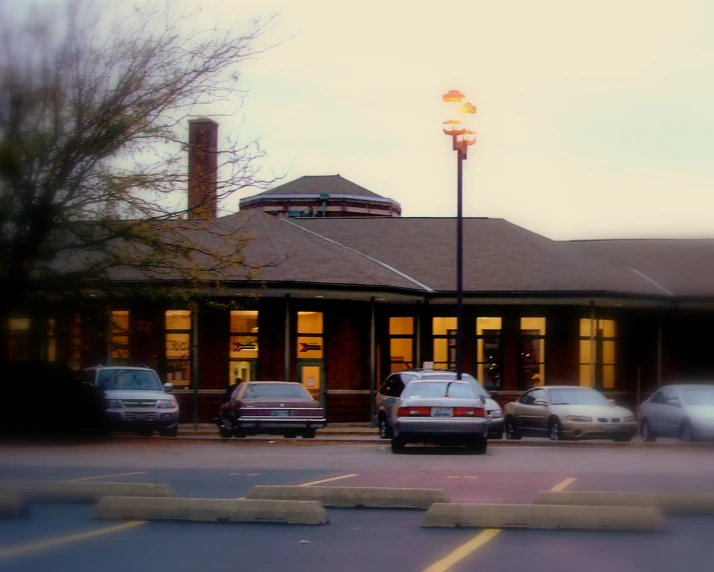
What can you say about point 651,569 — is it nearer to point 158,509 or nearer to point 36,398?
point 158,509

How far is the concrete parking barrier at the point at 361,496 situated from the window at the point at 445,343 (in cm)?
2731

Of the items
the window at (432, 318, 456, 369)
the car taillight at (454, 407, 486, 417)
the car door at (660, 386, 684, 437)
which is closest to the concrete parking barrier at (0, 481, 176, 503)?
the car taillight at (454, 407, 486, 417)

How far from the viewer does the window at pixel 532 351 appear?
40625 millimetres

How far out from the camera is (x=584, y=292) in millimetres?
38594

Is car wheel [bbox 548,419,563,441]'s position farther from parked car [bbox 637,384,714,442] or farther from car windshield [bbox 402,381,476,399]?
car windshield [bbox 402,381,476,399]

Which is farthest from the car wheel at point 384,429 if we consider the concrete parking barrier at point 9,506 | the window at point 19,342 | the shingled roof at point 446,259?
the concrete parking barrier at point 9,506

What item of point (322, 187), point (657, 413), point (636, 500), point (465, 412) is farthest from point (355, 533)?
point (322, 187)

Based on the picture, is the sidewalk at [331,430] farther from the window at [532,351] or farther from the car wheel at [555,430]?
the window at [532,351]

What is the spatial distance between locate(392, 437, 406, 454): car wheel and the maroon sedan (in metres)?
4.25

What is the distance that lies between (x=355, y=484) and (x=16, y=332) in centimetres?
1538

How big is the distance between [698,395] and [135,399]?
13.3 meters

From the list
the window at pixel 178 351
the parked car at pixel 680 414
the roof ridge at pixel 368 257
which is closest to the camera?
the parked car at pixel 680 414

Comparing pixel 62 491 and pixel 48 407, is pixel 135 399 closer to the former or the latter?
pixel 48 407

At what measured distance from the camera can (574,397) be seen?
30500 millimetres
